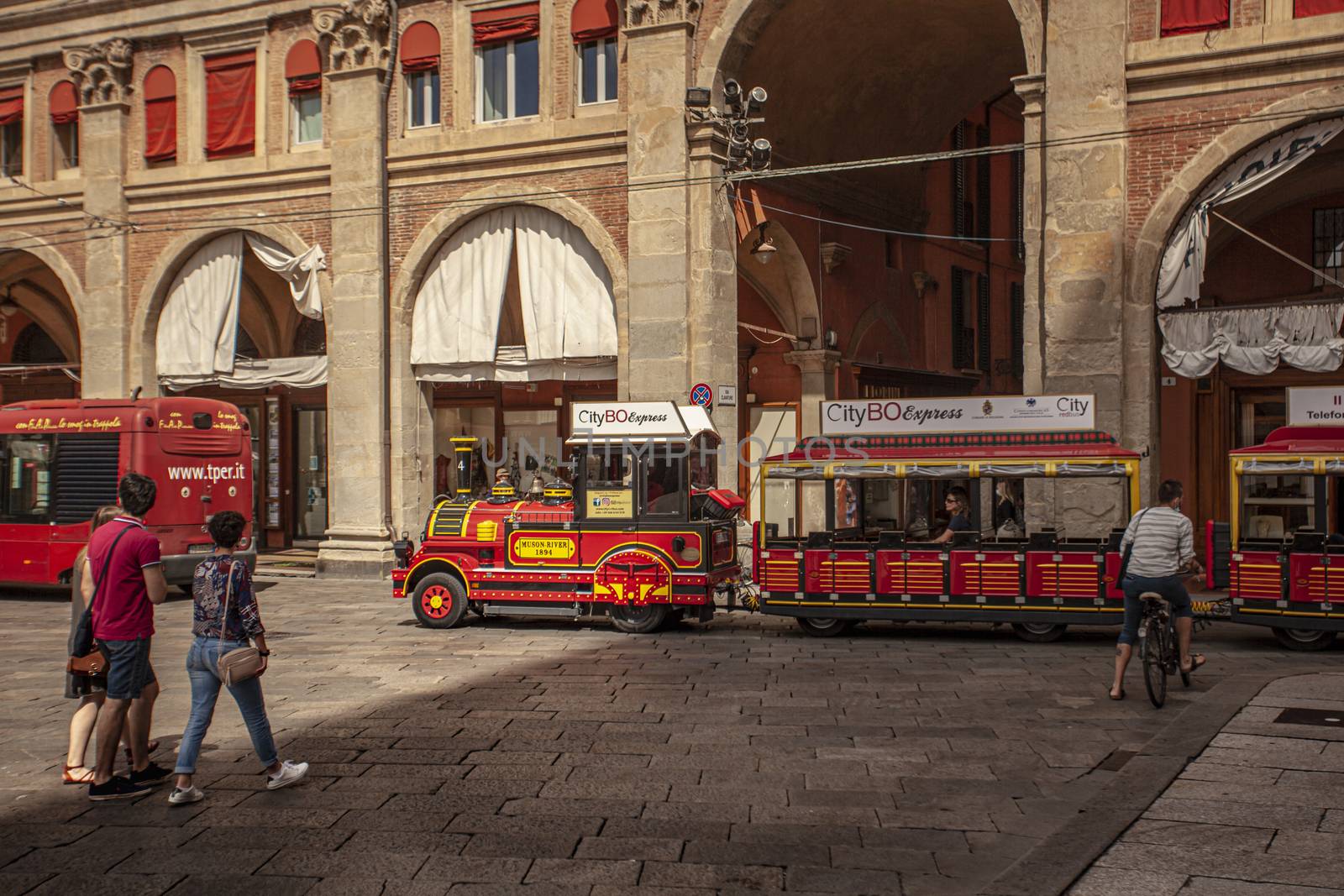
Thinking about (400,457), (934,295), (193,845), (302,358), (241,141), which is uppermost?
(241,141)

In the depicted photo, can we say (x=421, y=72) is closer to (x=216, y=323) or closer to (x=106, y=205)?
(x=216, y=323)

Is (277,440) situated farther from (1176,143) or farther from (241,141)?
(1176,143)

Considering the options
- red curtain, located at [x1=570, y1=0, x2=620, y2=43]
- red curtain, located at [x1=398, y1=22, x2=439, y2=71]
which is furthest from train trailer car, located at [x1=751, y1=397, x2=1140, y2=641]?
red curtain, located at [x1=398, y1=22, x2=439, y2=71]

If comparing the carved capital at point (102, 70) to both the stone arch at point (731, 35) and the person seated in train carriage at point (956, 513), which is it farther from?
the person seated in train carriage at point (956, 513)

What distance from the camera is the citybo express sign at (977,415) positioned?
1348cm

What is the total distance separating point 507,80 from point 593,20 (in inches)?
75.3

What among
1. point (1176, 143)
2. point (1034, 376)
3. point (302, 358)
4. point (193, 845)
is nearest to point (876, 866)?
point (193, 845)

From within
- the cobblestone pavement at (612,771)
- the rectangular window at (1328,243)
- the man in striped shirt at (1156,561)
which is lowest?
the cobblestone pavement at (612,771)

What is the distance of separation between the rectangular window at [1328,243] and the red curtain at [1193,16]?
5792 millimetres

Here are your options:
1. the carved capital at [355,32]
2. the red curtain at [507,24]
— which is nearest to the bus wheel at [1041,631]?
the red curtain at [507,24]

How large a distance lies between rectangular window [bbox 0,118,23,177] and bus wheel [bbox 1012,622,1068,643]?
857 inches

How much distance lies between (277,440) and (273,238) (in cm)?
469

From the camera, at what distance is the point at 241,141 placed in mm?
22312

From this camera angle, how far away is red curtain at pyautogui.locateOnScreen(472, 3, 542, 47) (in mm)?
20094
